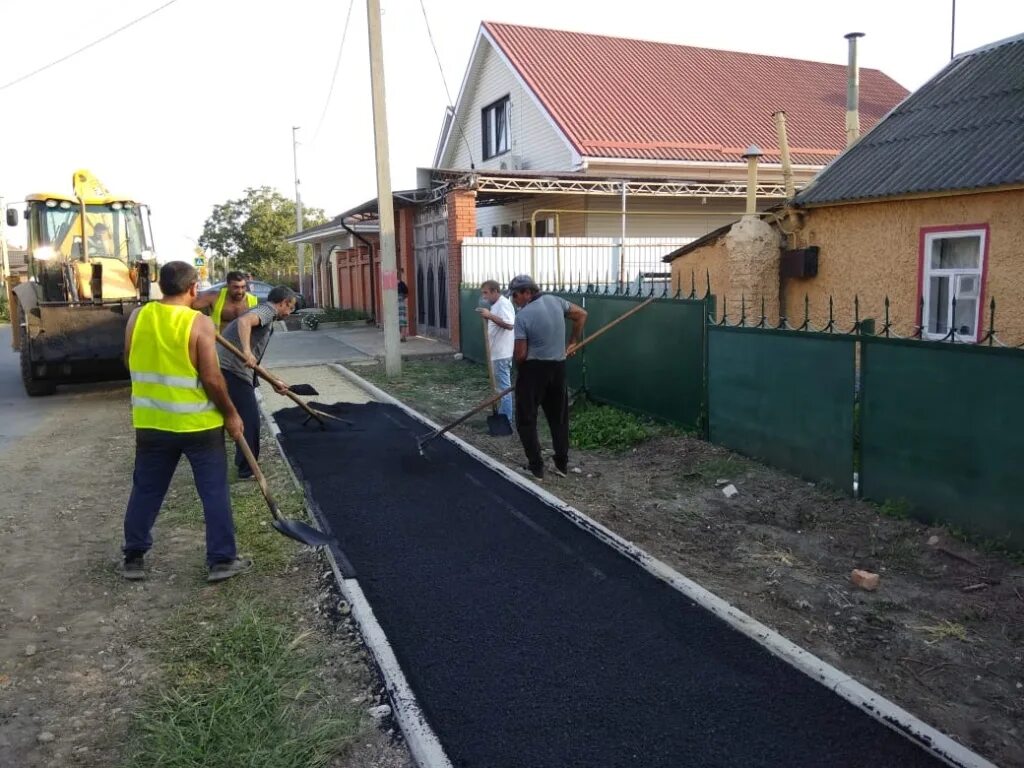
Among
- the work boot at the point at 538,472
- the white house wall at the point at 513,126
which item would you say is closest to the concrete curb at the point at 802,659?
the work boot at the point at 538,472

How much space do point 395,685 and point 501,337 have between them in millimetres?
5905

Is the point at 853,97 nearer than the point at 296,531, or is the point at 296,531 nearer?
the point at 296,531

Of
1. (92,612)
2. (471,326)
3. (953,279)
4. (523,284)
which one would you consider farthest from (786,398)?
(471,326)

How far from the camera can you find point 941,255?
31.4 ft

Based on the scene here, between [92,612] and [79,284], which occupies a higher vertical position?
[79,284]

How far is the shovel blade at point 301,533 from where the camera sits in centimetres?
496

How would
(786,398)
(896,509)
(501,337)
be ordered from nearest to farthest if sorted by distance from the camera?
(896,509), (786,398), (501,337)

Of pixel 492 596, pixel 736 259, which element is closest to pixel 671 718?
pixel 492 596

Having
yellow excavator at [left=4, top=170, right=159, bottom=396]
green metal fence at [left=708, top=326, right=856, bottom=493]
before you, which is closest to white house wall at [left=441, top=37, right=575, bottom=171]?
yellow excavator at [left=4, top=170, right=159, bottom=396]

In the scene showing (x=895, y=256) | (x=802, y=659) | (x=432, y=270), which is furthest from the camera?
(x=432, y=270)

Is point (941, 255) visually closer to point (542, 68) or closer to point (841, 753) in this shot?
point (841, 753)

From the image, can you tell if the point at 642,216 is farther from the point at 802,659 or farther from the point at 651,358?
the point at 802,659

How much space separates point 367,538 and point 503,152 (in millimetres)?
19476

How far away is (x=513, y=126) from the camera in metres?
22.5
